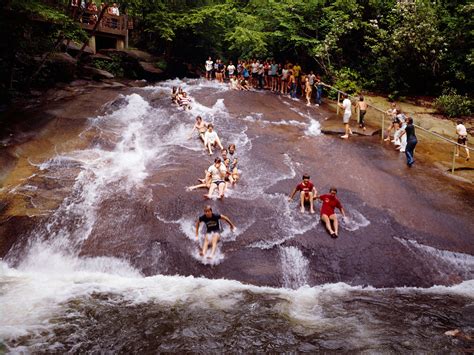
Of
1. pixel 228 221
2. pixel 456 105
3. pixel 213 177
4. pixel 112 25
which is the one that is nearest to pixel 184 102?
pixel 213 177

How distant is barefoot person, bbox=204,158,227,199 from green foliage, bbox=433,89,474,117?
45.2ft

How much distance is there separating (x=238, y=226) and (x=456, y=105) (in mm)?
15044

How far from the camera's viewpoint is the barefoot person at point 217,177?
11.7m

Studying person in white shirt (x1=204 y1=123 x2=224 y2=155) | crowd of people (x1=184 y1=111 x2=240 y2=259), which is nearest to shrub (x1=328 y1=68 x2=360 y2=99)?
crowd of people (x1=184 y1=111 x2=240 y2=259)

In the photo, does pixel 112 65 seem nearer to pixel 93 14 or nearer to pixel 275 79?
pixel 93 14

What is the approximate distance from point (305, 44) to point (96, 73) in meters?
13.7

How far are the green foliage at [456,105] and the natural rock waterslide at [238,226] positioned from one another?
698cm

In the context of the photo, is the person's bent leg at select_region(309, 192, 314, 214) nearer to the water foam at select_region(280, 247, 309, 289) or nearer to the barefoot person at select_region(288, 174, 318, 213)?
the barefoot person at select_region(288, 174, 318, 213)

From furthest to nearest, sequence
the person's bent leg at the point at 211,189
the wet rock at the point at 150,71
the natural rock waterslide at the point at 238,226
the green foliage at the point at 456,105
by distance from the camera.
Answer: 1. the wet rock at the point at 150,71
2. the green foliage at the point at 456,105
3. the person's bent leg at the point at 211,189
4. the natural rock waterslide at the point at 238,226

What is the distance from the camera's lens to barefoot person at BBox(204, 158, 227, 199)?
38.4 feet

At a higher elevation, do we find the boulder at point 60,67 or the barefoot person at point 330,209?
the boulder at point 60,67

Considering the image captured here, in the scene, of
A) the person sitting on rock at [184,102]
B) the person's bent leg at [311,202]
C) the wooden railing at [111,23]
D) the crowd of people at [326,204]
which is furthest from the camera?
the wooden railing at [111,23]

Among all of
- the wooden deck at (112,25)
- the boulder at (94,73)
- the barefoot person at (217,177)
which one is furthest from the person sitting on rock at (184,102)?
the wooden deck at (112,25)

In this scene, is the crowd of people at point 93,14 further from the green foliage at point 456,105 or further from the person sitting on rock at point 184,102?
the green foliage at point 456,105
